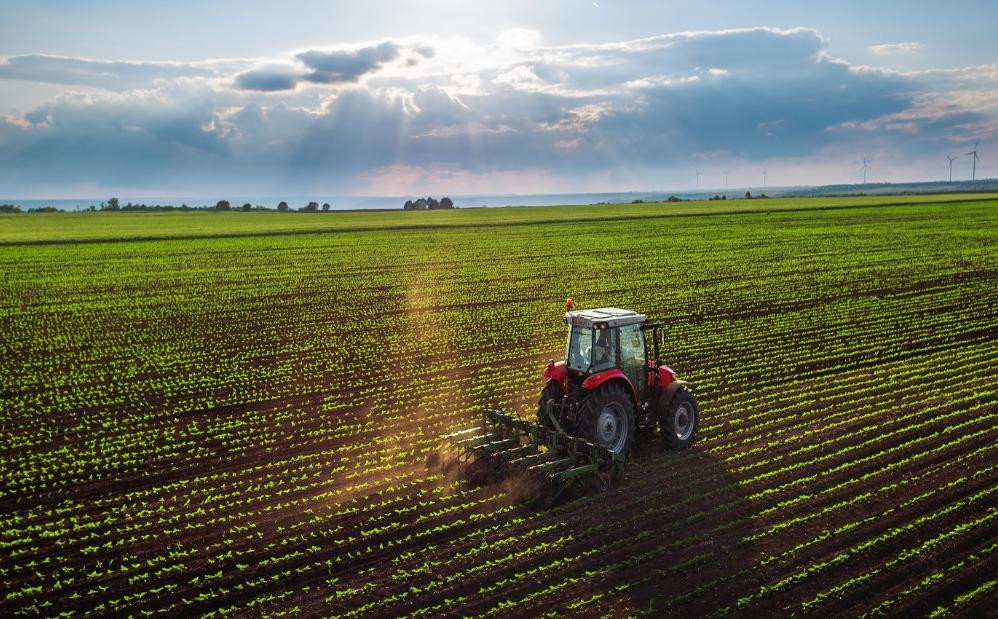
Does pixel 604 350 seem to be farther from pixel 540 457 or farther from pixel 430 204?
pixel 430 204

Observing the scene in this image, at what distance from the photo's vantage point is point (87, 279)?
41812 mm

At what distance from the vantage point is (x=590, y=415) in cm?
1227

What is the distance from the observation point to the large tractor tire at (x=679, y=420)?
1352 cm

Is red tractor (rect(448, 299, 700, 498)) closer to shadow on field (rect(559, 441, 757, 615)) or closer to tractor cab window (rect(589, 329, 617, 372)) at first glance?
tractor cab window (rect(589, 329, 617, 372))

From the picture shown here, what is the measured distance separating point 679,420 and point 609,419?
199 cm

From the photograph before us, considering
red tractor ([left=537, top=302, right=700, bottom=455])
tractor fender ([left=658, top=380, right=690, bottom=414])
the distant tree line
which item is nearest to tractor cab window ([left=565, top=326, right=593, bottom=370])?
red tractor ([left=537, top=302, right=700, bottom=455])

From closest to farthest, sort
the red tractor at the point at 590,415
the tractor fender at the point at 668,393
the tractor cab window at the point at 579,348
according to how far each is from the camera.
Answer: the red tractor at the point at 590,415
the tractor cab window at the point at 579,348
the tractor fender at the point at 668,393

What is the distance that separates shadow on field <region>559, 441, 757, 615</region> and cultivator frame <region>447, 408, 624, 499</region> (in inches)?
13.9

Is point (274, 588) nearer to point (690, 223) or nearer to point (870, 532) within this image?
point (870, 532)

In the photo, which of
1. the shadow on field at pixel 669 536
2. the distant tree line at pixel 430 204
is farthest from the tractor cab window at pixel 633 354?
the distant tree line at pixel 430 204

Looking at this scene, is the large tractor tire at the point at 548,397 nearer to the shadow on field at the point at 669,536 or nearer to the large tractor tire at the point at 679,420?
the shadow on field at the point at 669,536

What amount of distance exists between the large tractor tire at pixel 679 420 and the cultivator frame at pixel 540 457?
1573 mm

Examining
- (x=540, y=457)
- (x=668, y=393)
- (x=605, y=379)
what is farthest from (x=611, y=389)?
(x=540, y=457)

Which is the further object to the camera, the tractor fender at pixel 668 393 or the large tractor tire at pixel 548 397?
the tractor fender at pixel 668 393
